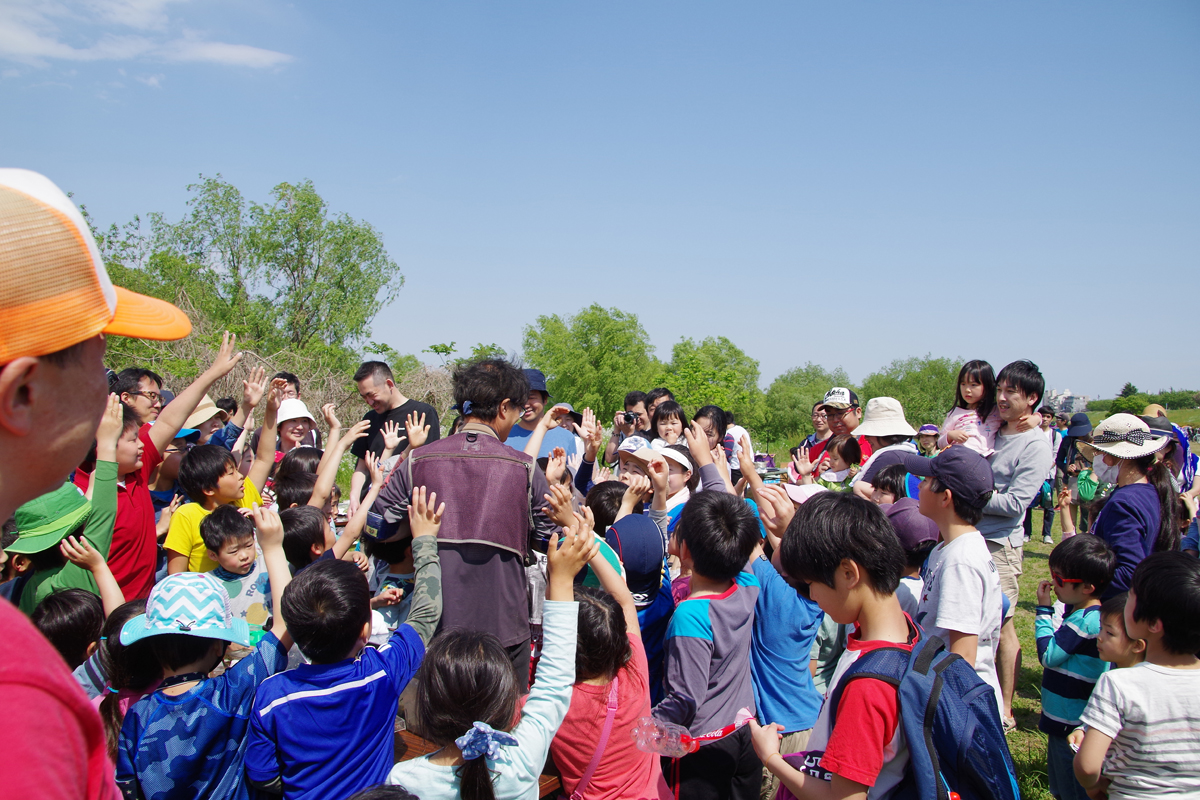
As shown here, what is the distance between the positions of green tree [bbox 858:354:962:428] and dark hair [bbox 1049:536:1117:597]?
37296 millimetres

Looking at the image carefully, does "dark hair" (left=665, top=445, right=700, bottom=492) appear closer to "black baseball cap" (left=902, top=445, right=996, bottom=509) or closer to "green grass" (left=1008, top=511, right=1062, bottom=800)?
"black baseball cap" (left=902, top=445, right=996, bottom=509)

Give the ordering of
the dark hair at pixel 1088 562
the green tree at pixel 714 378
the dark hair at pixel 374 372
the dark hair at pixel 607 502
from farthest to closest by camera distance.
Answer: the green tree at pixel 714 378, the dark hair at pixel 374 372, the dark hair at pixel 607 502, the dark hair at pixel 1088 562

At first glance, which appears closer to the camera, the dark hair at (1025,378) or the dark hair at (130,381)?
the dark hair at (1025,378)

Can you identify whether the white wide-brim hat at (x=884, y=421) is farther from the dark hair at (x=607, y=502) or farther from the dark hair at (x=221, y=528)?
the dark hair at (x=221, y=528)

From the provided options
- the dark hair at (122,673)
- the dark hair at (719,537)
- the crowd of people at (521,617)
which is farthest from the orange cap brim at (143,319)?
the dark hair at (719,537)

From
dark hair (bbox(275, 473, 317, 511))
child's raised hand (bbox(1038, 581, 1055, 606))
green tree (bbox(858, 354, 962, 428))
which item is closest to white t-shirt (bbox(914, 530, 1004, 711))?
child's raised hand (bbox(1038, 581, 1055, 606))

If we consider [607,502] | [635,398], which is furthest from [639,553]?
[635,398]

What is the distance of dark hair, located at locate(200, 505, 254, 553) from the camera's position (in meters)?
3.39

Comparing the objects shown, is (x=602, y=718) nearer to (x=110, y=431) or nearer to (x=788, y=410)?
(x=110, y=431)

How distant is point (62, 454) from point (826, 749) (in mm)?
1770

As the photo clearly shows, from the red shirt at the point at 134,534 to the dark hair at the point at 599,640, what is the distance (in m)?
2.60

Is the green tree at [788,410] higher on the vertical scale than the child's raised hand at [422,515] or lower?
lower

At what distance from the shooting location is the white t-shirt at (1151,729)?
7.09 feet

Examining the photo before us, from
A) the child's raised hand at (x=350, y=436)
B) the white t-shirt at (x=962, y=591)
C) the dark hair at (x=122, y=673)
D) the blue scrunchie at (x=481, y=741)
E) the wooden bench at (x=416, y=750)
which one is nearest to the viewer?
the blue scrunchie at (x=481, y=741)
